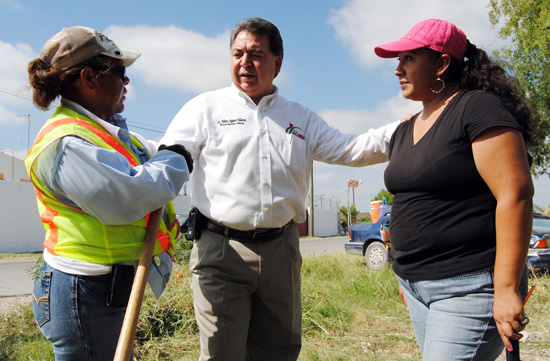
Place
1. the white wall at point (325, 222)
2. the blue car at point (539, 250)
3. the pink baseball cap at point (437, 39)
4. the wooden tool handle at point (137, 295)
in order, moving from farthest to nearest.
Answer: the white wall at point (325, 222) → the blue car at point (539, 250) → the pink baseball cap at point (437, 39) → the wooden tool handle at point (137, 295)

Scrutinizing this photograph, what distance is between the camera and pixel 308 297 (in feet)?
16.8

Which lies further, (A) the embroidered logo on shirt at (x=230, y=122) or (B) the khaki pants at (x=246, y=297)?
(A) the embroidered logo on shirt at (x=230, y=122)

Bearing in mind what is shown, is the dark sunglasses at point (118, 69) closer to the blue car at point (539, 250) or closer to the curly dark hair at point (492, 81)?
the curly dark hair at point (492, 81)

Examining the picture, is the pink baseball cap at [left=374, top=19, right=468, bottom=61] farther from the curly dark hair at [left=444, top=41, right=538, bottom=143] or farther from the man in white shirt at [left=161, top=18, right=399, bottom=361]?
the man in white shirt at [left=161, top=18, right=399, bottom=361]

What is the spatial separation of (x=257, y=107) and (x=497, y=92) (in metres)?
1.36

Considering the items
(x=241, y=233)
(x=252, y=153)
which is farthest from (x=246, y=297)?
(x=252, y=153)

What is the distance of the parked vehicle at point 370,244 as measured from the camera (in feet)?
30.3

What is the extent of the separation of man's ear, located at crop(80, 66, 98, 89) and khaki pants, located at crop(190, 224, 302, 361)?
43.5 inches

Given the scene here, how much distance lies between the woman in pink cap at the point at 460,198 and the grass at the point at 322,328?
2.03 m

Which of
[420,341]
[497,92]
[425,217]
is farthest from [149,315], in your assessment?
[497,92]

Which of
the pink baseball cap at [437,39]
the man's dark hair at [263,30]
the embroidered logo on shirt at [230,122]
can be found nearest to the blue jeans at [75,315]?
the embroidered logo on shirt at [230,122]

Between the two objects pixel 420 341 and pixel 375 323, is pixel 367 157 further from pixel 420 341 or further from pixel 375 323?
→ pixel 375 323

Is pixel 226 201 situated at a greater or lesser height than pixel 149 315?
greater

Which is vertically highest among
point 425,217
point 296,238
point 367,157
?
point 367,157
